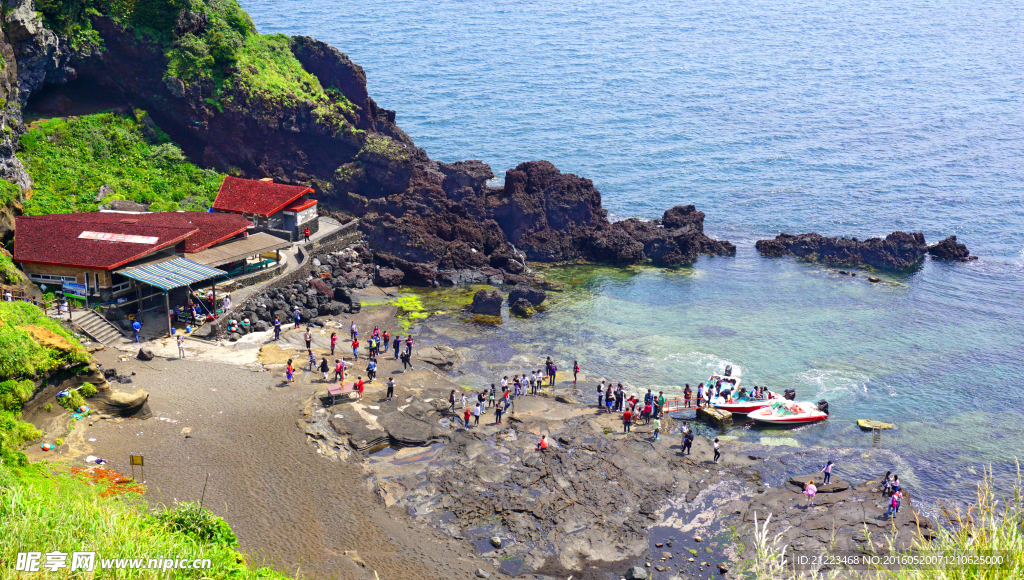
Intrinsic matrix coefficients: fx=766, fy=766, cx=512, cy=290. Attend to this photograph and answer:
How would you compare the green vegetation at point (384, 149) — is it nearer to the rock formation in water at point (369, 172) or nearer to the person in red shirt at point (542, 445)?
the rock formation in water at point (369, 172)

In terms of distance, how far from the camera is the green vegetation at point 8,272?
3878 cm

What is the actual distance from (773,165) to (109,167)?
234 feet

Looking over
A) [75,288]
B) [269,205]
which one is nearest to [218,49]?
[269,205]

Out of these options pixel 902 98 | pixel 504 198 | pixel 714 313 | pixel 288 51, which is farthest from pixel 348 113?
pixel 902 98

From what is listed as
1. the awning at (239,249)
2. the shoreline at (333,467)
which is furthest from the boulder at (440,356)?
the awning at (239,249)

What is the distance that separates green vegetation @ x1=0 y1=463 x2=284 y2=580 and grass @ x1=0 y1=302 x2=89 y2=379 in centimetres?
676

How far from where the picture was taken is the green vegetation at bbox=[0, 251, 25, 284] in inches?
1527

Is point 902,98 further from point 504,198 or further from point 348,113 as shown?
point 348,113

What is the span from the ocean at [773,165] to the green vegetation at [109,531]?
2226cm

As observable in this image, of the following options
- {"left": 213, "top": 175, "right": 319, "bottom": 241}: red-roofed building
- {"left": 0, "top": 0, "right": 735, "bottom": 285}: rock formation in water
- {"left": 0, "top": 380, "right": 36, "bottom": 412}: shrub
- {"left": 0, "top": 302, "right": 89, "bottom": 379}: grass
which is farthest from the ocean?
{"left": 0, "top": 380, "right": 36, "bottom": 412}: shrub

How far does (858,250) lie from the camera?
64.4 metres

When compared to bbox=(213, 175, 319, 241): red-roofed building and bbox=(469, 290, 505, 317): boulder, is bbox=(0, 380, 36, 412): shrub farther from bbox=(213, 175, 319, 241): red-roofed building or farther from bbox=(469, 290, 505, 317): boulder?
bbox=(469, 290, 505, 317): boulder

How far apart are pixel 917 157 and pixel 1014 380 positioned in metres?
55.0

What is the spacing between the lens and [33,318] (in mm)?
34125
